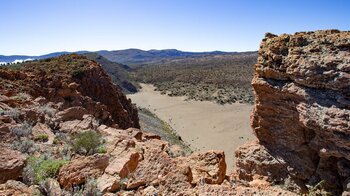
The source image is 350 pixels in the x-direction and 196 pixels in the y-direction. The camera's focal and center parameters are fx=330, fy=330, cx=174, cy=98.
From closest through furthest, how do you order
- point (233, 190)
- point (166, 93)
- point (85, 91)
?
point (233, 190) → point (85, 91) → point (166, 93)

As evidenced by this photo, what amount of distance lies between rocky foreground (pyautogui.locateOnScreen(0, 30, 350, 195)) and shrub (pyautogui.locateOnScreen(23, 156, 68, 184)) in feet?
0.06

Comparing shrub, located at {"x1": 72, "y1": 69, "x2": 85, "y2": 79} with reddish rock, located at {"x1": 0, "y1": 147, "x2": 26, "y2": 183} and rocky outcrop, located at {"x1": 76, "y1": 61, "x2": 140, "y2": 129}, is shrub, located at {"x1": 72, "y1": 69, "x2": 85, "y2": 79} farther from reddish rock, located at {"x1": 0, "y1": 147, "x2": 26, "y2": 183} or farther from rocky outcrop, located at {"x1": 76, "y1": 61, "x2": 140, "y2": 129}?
reddish rock, located at {"x1": 0, "y1": 147, "x2": 26, "y2": 183}

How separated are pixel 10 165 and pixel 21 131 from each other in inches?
92.9

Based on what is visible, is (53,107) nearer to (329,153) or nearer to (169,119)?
(329,153)

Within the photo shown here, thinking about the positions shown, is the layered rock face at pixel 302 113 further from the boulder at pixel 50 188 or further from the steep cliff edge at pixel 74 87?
the steep cliff edge at pixel 74 87

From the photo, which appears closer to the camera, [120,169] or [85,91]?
[120,169]

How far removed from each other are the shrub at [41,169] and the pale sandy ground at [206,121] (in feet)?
40.6

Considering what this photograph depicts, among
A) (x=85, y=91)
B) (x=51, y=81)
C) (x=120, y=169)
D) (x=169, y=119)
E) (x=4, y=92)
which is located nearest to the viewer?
(x=120, y=169)

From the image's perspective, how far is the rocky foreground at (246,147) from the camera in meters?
5.39

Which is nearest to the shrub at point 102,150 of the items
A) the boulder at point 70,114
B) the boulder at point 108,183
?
the boulder at point 108,183

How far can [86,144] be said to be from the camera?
7.85m

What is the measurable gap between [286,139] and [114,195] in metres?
5.61

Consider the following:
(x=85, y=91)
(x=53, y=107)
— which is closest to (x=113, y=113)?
(x=85, y=91)

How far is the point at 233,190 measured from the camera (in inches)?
186
